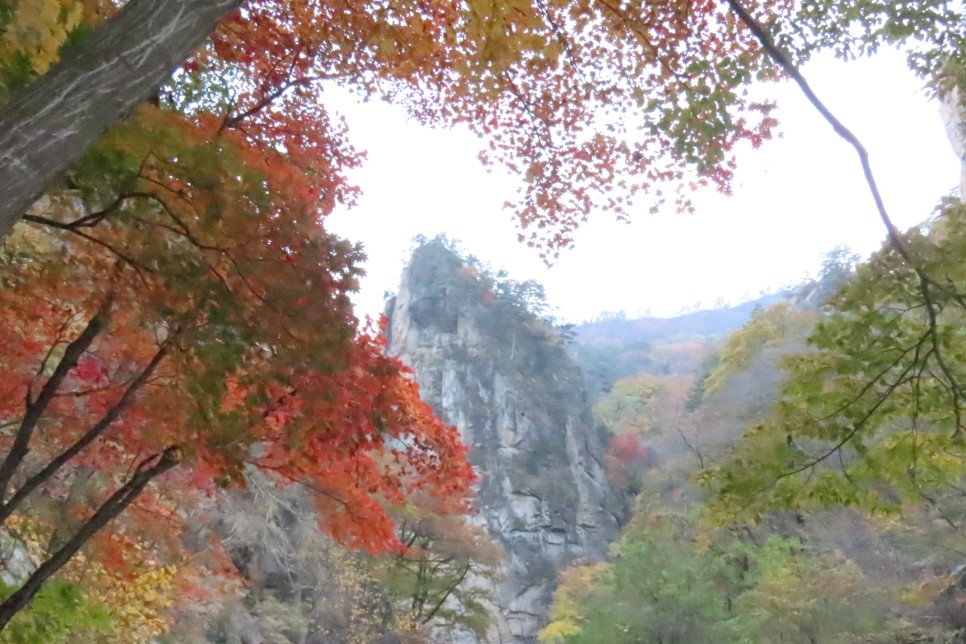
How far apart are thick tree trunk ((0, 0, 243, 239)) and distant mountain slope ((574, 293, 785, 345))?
66.8 meters

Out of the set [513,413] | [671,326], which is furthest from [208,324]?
[671,326]

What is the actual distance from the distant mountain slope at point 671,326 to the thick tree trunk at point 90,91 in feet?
219

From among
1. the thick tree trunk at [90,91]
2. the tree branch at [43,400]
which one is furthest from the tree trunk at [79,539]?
the thick tree trunk at [90,91]

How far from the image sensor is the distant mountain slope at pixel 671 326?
70.3m

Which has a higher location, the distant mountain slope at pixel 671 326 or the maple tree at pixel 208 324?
the distant mountain slope at pixel 671 326

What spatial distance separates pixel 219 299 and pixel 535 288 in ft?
122

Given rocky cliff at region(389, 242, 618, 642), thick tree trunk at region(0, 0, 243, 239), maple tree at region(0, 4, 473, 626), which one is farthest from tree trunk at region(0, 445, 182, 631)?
rocky cliff at region(389, 242, 618, 642)

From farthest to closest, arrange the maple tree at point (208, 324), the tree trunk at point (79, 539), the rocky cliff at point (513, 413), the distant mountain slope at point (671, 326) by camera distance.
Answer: the distant mountain slope at point (671, 326) < the rocky cliff at point (513, 413) < the tree trunk at point (79, 539) < the maple tree at point (208, 324)

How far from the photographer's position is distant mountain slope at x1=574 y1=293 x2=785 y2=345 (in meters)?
70.3

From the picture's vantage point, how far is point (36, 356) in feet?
16.4

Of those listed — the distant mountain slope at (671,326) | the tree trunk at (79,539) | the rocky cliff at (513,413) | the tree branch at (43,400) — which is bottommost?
the tree trunk at (79,539)

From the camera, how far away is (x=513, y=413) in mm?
35000

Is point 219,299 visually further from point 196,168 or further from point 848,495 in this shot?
point 848,495

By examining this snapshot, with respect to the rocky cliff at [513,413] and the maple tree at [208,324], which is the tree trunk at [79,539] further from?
the rocky cliff at [513,413]
